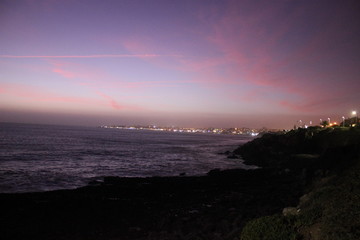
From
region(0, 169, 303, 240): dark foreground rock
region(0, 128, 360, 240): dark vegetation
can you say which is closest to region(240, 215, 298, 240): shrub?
region(0, 128, 360, 240): dark vegetation

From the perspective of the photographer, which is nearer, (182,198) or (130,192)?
(182,198)

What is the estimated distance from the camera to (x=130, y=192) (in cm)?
2528

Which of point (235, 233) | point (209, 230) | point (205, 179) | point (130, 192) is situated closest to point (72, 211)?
point (130, 192)

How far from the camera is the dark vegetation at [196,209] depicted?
955 cm

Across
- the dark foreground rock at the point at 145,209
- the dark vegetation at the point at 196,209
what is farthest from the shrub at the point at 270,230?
the dark foreground rock at the point at 145,209

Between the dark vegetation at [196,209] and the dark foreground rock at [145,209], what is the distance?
0.19 feet

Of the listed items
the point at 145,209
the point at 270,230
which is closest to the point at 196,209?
the point at 145,209

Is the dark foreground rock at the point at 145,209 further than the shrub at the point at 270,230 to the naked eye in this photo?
Yes

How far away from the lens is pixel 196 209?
19312 millimetres

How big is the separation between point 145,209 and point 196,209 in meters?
3.93

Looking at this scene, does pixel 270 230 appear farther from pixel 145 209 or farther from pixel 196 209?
pixel 145 209

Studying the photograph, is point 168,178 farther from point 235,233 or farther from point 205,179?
point 235,233

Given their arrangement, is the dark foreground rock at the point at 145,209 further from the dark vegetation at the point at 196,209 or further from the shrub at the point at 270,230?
the shrub at the point at 270,230

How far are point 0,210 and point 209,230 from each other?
15323mm
